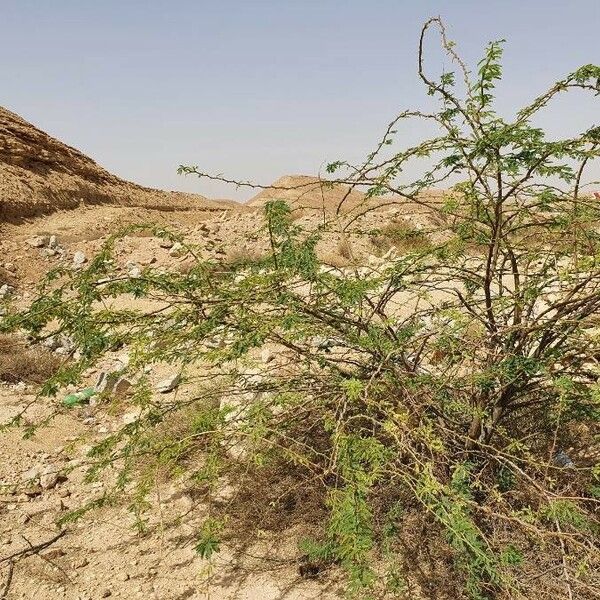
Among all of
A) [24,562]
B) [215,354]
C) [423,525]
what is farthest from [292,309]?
[24,562]

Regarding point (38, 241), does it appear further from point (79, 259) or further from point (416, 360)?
point (416, 360)

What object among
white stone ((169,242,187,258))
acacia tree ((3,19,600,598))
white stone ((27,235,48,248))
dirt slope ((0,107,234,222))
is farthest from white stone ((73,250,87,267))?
acacia tree ((3,19,600,598))

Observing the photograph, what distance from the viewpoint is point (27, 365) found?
624 cm

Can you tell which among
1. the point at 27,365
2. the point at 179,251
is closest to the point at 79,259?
the point at 27,365

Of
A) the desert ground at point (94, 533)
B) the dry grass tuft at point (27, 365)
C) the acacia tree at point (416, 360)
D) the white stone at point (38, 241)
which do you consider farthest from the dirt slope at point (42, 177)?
the acacia tree at point (416, 360)

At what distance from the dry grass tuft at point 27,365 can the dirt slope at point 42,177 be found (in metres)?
8.29

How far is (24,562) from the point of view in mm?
3363

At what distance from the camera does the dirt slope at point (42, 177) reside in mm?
14188

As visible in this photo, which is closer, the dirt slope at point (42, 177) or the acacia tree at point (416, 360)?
the acacia tree at point (416, 360)

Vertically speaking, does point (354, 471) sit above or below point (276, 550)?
above

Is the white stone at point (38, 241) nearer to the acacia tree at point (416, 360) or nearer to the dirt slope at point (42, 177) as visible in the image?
the dirt slope at point (42, 177)

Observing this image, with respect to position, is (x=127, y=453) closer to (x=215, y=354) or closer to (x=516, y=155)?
(x=215, y=354)

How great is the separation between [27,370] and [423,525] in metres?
4.70

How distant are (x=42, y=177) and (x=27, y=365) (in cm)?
1086
